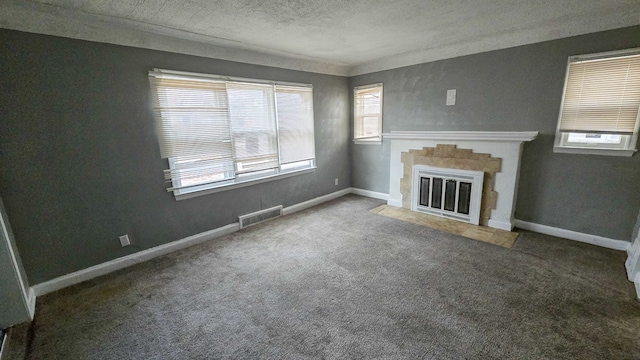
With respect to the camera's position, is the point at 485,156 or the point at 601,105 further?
the point at 485,156

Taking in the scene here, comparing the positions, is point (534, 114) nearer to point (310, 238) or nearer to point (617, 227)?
point (617, 227)

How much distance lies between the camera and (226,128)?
3.26 meters

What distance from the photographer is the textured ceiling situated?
6.86 ft

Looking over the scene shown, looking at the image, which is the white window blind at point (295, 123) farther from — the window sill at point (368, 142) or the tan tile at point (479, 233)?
the tan tile at point (479, 233)

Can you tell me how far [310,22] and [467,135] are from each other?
2.41 metres

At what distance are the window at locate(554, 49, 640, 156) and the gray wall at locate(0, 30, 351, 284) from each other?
395cm

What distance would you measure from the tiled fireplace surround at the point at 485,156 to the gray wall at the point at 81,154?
2878 mm

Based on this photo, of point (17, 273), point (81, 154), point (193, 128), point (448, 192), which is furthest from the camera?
point (448, 192)

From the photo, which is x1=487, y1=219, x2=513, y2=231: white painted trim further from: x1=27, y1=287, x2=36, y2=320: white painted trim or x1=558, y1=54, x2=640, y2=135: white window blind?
x1=27, y1=287, x2=36, y2=320: white painted trim

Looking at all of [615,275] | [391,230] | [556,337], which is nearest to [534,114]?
[615,275]

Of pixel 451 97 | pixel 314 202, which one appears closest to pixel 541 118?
pixel 451 97

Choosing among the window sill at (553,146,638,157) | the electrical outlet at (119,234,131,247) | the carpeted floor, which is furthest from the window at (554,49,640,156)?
the electrical outlet at (119,234,131,247)

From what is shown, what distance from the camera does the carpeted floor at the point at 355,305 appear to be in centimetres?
169

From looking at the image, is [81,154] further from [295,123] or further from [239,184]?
[295,123]
